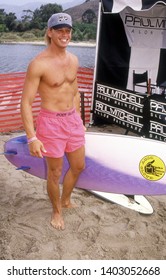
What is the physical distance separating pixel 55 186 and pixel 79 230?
0.60 metres

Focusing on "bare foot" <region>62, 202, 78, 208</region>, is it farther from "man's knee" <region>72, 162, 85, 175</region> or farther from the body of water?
the body of water

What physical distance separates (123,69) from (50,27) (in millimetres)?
5024

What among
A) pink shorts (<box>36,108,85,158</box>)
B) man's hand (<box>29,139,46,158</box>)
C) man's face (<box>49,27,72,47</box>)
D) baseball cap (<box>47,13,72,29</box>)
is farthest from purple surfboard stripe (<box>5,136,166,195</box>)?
baseball cap (<box>47,13,72,29</box>)

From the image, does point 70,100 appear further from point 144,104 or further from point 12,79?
point 12,79

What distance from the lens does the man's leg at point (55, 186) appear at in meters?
3.27

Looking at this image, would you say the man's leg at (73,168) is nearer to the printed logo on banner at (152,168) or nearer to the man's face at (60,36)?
the printed logo on banner at (152,168)

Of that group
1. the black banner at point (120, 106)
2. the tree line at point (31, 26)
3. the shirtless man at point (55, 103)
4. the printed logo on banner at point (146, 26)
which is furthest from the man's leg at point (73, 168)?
the tree line at point (31, 26)

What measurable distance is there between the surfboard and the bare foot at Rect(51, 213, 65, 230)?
19.7 inches

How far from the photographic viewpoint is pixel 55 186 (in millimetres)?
3393

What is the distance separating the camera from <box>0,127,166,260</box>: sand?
3268 mm

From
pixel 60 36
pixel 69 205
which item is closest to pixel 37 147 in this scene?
pixel 60 36
